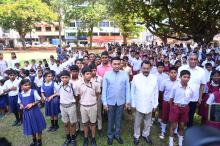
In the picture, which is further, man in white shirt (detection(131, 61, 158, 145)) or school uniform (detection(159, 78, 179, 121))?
school uniform (detection(159, 78, 179, 121))

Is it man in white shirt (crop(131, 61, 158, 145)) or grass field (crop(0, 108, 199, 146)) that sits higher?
man in white shirt (crop(131, 61, 158, 145))

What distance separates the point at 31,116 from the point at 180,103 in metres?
3.04

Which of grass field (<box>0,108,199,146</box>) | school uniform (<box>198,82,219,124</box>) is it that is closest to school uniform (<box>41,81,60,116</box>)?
grass field (<box>0,108,199,146</box>)

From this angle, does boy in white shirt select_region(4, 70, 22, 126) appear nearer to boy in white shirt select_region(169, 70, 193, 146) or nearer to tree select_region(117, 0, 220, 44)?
boy in white shirt select_region(169, 70, 193, 146)

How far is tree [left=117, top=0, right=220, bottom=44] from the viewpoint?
13.2m

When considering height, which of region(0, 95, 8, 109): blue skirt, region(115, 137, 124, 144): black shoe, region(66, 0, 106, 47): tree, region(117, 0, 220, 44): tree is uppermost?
region(66, 0, 106, 47): tree

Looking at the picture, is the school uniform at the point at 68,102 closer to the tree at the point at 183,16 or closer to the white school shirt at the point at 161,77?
the white school shirt at the point at 161,77

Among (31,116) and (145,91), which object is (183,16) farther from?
(31,116)

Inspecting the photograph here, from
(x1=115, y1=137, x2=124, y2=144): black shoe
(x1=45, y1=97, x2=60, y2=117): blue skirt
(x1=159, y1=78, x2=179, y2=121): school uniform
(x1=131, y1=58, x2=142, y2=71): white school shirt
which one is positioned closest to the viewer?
(x1=115, y1=137, x2=124, y2=144): black shoe

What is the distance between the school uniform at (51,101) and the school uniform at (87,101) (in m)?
1.33

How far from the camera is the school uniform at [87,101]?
5480 mm

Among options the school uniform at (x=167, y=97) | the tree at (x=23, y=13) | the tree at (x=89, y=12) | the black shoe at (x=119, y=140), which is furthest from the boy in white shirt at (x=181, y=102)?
the tree at (x=23, y=13)

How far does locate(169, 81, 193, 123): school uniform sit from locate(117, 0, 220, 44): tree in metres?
8.94

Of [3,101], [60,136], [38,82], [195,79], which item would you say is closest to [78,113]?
[60,136]
